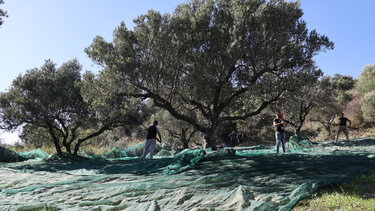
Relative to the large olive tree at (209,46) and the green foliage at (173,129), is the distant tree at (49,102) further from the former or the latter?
the green foliage at (173,129)

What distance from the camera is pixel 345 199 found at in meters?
3.70

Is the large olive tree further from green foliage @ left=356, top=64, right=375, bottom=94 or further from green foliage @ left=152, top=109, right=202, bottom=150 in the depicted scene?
green foliage @ left=356, top=64, right=375, bottom=94

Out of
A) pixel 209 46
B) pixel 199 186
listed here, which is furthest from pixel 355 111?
pixel 199 186

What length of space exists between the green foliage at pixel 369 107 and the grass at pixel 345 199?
74.2ft

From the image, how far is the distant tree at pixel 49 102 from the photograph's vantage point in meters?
13.9

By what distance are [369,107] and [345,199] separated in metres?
24.2

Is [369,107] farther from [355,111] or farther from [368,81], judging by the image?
[368,81]

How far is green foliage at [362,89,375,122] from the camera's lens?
73.7 feet

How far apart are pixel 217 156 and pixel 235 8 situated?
6350mm

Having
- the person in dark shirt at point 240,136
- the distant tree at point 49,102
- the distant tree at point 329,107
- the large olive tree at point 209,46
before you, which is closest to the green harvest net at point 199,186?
the large olive tree at point 209,46

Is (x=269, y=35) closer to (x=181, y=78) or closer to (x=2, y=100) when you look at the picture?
(x=181, y=78)

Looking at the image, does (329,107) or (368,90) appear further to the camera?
(368,90)

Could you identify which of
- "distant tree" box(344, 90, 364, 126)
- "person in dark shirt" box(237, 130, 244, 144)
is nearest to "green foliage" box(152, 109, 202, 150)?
"person in dark shirt" box(237, 130, 244, 144)

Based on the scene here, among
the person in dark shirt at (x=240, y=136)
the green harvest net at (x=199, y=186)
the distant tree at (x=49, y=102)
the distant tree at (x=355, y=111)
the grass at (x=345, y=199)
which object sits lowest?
the grass at (x=345, y=199)
